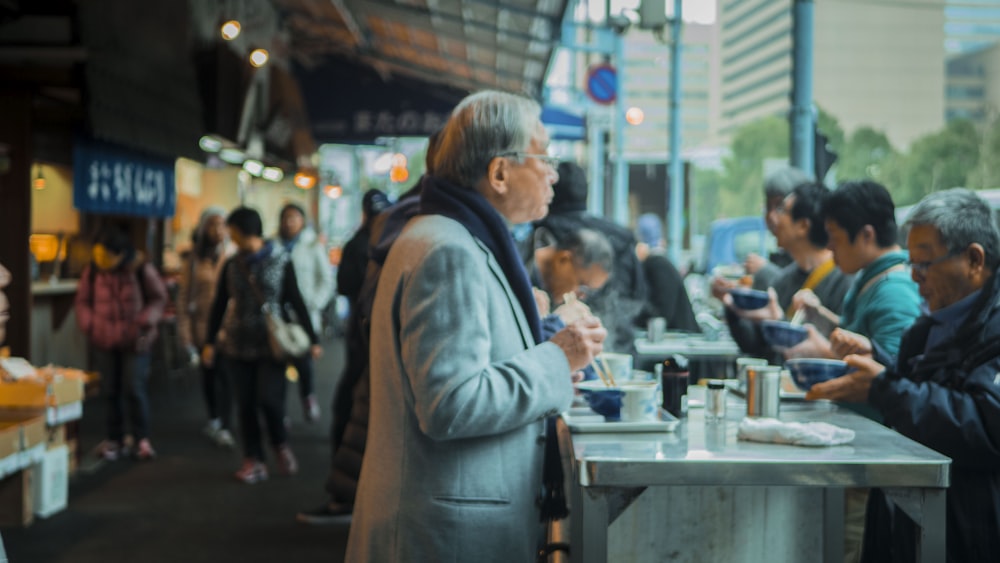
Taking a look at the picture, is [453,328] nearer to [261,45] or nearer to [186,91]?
[186,91]

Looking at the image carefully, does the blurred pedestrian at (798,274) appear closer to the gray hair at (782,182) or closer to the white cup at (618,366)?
the gray hair at (782,182)

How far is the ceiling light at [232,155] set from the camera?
14148 mm

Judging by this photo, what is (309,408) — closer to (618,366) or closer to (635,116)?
(618,366)

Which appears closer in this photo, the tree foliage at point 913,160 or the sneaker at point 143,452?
the tree foliage at point 913,160

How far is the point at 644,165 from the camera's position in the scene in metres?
23.4

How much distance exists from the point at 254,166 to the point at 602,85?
18.6 feet

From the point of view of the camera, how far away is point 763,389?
10.1 feet

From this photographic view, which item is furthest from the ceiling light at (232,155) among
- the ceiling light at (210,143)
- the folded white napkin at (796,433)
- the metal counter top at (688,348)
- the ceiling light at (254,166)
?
the folded white napkin at (796,433)

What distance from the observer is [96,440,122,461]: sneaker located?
8371 mm

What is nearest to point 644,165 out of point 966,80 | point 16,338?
point 966,80

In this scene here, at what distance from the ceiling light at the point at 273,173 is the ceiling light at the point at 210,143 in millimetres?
3190

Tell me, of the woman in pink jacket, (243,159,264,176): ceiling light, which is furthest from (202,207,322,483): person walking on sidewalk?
(243,159,264,176): ceiling light

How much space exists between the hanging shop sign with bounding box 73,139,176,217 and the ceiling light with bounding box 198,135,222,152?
1114 millimetres

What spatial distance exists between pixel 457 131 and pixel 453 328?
563 mm
